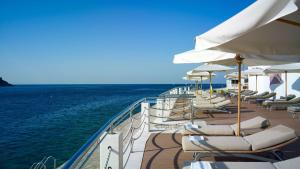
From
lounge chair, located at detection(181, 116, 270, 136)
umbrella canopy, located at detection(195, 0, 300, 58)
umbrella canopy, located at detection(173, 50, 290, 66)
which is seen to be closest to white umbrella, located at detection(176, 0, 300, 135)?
umbrella canopy, located at detection(195, 0, 300, 58)

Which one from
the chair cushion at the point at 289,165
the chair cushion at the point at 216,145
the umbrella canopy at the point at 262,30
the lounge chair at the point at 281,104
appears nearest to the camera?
the umbrella canopy at the point at 262,30

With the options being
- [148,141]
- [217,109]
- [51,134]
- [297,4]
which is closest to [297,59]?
[148,141]

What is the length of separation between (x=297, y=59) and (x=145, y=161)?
3467 mm

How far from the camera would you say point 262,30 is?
9.12 feet

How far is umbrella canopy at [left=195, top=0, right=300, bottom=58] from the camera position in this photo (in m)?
1.94

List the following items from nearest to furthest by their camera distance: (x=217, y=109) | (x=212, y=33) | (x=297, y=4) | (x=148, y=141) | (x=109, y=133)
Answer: (x=297, y=4) → (x=212, y=33) → (x=109, y=133) → (x=148, y=141) → (x=217, y=109)

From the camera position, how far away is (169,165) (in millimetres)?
4316

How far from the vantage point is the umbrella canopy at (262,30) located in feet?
6.38

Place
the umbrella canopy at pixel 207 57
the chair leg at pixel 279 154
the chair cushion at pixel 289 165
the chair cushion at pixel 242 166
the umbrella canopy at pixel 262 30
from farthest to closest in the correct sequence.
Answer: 1. the umbrella canopy at pixel 207 57
2. the chair leg at pixel 279 154
3. the chair cushion at pixel 242 166
4. the chair cushion at pixel 289 165
5. the umbrella canopy at pixel 262 30

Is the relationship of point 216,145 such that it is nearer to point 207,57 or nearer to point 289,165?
point 289,165

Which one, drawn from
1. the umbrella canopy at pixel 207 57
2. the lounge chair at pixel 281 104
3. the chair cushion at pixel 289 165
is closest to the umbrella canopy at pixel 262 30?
the chair cushion at pixel 289 165

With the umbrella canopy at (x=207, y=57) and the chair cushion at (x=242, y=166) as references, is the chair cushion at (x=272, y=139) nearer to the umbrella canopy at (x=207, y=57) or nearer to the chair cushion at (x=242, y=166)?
the chair cushion at (x=242, y=166)

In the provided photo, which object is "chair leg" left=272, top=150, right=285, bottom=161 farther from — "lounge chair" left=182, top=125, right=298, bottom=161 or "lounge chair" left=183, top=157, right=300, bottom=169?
"lounge chair" left=183, top=157, right=300, bottom=169

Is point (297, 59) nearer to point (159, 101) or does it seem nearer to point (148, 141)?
point (148, 141)
